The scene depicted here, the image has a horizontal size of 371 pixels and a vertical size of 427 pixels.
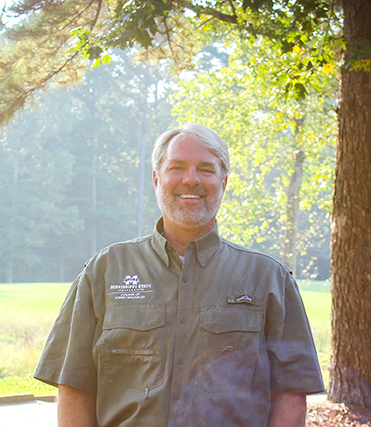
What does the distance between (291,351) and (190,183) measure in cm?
71

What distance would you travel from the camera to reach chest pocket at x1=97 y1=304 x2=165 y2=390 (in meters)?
2.08

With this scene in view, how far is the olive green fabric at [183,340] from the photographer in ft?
6.75

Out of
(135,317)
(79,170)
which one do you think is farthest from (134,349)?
(79,170)

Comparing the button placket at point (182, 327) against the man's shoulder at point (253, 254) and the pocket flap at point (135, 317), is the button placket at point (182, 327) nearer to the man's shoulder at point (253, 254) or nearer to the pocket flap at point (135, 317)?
the pocket flap at point (135, 317)

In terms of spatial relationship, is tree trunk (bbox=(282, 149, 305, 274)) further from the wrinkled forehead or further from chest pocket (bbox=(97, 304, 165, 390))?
chest pocket (bbox=(97, 304, 165, 390))

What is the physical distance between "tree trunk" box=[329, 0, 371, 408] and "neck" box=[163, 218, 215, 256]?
3.90 m

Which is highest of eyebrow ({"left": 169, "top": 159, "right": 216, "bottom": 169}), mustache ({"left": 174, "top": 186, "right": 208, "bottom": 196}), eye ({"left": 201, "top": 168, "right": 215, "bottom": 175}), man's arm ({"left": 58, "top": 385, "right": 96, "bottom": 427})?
eyebrow ({"left": 169, "top": 159, "right": 216, "bottom": 169})

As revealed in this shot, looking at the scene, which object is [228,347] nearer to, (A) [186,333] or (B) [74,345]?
(A) [186,333]

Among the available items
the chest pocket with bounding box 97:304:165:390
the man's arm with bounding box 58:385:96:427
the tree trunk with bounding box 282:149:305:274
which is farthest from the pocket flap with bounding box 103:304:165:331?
the tree trunk with bounding box 282:149:305:274

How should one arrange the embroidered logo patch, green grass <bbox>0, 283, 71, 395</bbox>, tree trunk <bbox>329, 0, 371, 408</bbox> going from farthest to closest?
1. green grass <bbox>0, 283, 71, 395</bbox>
2. tree trunk <bbox>329, 0, 371, 408</bbox>
3. the embroidered logo patch

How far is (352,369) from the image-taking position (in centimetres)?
617

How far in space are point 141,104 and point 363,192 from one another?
41058 mm

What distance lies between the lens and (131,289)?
2.22 m

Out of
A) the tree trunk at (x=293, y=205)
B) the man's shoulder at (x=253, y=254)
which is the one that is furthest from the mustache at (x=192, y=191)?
the tree trunk at (x=293, y=205)
